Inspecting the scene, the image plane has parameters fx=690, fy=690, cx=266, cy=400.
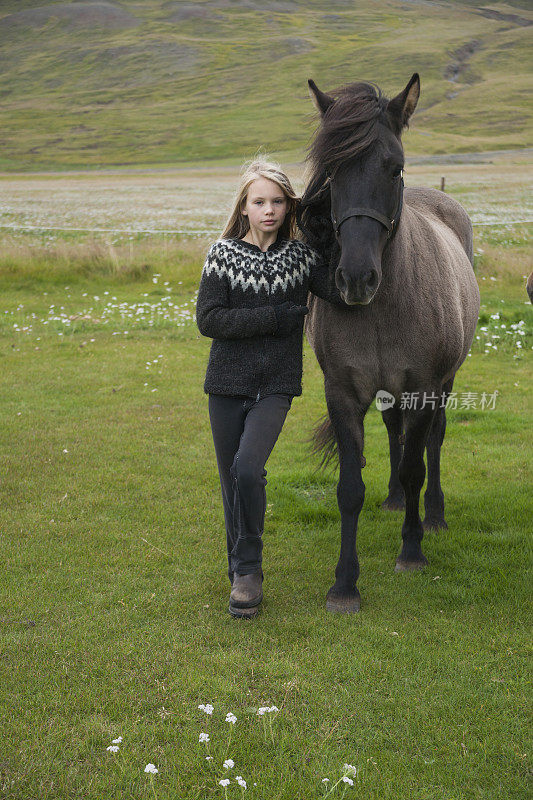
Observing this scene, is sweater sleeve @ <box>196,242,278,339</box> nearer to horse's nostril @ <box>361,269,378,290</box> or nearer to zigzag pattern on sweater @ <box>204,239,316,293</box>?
zigzag pattern on sweater @ <box>204,239,316,293</box>

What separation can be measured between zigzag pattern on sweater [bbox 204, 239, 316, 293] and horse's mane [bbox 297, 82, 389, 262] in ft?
0.78

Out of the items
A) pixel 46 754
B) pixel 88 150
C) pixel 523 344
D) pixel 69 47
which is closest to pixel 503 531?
pixel 46 754

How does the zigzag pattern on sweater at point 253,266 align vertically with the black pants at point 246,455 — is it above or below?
above

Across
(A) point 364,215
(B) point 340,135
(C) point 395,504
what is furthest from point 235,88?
(A) point 364,215

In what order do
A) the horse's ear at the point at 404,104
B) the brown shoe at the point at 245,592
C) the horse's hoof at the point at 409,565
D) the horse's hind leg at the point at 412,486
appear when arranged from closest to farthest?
the horse's ear at the point at 404,104 < the brown shoe at the point at 245,592 < the horse's hind leg at the point at 412,486 < the horse's hoof at the point at 409,565

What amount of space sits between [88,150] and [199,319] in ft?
358

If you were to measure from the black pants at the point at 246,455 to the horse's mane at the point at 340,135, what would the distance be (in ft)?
3.46

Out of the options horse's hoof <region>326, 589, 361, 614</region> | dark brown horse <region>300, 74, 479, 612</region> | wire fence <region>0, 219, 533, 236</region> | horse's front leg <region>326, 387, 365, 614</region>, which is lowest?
wire fence <region>0, 219, 533, 236</region>

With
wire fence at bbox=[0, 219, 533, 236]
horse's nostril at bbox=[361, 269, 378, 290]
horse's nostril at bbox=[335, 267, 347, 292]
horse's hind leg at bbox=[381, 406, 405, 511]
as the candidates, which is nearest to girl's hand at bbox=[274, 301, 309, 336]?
horse's nostril at bbox=[335, 267, 347, 292]

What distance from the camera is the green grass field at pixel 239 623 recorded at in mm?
3008

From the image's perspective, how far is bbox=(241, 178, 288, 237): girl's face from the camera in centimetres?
412

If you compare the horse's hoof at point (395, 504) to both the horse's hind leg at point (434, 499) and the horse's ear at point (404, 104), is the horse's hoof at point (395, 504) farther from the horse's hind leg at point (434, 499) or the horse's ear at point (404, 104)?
the horse's ear at point (404, 104)

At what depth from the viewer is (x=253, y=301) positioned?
4160 mm

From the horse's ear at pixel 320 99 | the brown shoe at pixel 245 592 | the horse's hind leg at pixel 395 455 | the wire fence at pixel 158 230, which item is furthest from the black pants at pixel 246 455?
the wire fence at pixel 158 230
